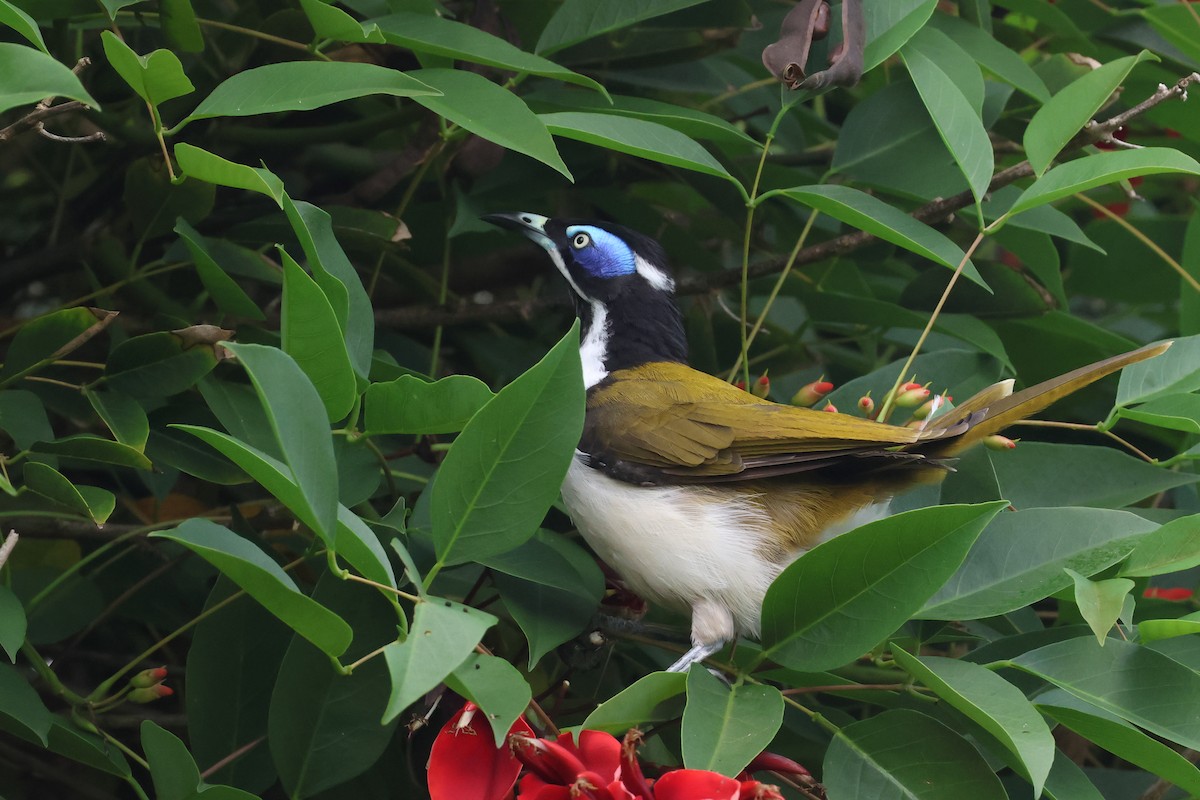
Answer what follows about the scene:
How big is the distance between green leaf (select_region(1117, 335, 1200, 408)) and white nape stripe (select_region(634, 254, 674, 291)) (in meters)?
1.11

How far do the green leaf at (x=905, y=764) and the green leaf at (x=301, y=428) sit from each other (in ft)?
2.72

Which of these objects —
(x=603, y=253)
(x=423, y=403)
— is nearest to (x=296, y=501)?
(x=423, y=403)

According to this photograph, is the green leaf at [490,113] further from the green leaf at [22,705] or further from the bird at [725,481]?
the green leaf at [22,705]

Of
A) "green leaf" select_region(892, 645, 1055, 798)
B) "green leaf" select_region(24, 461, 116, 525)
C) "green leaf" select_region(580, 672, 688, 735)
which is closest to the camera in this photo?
"green leaf" select_region(892, 645, 1055, 798)

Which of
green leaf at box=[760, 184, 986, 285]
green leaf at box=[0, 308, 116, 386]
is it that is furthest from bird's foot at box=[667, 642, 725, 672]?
green leaf at box=[0, 308, 116, 386]

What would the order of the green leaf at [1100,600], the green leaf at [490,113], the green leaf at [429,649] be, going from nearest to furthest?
1. the green leaf at [429,649]
2. the green leaf at [1100,600]
3. the green leaf at [490,113]

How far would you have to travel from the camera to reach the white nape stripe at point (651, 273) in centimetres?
306

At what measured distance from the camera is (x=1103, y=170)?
220 centimetres

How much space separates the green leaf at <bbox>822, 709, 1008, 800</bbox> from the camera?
1.79 meters

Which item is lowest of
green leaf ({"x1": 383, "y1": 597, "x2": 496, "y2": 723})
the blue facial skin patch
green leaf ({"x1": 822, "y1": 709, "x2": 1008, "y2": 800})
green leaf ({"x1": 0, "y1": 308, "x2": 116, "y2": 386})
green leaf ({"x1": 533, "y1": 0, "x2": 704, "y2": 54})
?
green leaf ({"x1": 822, "y1": 709, "x2": 1008, "y2": 800})

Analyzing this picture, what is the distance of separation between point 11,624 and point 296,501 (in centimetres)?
61

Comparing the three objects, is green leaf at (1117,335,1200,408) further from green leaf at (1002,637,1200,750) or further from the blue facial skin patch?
the blue facial skin patch

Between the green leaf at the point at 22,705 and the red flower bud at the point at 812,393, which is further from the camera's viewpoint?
the red flower bud at the point at 812,393

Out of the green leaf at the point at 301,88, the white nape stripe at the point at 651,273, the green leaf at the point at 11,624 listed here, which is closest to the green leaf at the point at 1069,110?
the white nape stripe at the point at 651,273
